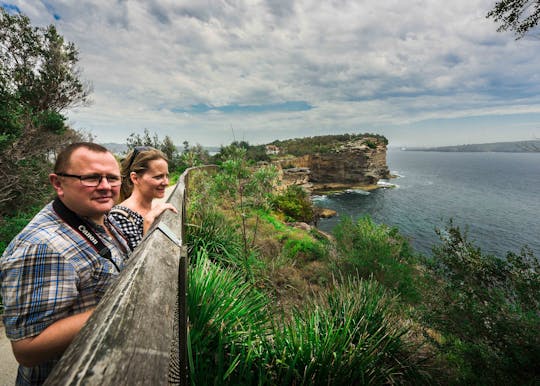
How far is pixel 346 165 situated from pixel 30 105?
6121 cm

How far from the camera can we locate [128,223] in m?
2.33

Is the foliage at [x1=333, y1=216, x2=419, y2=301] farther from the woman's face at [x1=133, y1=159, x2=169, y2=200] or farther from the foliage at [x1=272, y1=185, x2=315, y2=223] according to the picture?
the foliage at [x1=272, y1=185, x2=315, y2=223]

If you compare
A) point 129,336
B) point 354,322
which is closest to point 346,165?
point 354,322

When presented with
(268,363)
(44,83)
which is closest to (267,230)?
(268,363)

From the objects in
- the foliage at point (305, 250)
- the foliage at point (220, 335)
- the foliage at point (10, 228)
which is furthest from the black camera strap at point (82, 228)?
the foliage at point (305, 250)

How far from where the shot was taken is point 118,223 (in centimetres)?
225

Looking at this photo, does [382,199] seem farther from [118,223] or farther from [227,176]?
[118,223]

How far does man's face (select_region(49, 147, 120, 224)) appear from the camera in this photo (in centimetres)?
145

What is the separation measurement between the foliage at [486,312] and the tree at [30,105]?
13.8 metres

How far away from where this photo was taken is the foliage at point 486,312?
3.55 meters

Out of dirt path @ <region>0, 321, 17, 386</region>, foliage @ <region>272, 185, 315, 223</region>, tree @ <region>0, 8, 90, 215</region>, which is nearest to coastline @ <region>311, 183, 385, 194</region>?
foliage @ <region>272, 185, 315, 223</region>

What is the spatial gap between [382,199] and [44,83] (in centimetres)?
5207

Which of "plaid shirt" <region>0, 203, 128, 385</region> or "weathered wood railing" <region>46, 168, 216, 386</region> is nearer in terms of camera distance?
"weathered wood railing" <region>46, 168, 216, 386</region>

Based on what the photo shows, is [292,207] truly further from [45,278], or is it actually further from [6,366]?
[45,278]
